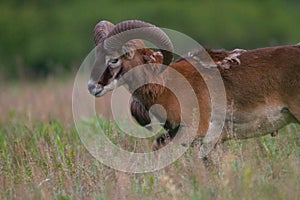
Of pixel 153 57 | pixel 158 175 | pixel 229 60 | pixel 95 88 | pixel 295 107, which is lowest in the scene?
pixel 158 175

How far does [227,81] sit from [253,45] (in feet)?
95.9

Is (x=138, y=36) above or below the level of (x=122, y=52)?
above

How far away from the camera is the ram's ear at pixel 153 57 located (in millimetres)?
9977

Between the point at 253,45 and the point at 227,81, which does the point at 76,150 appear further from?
the point at 253,45

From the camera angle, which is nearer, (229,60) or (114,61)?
(114,61)

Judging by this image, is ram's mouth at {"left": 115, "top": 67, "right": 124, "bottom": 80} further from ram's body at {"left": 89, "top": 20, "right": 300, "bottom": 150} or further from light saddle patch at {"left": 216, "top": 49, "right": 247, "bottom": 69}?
light saddle patch at {"left": 216, "top": 49, "right": 247, "bottom": 69}

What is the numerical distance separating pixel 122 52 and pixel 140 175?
4.99ft

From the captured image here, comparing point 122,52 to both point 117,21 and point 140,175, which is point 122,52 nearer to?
point 140,175

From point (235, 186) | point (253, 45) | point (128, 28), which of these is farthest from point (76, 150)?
point (253, 45)

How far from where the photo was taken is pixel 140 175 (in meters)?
9.56

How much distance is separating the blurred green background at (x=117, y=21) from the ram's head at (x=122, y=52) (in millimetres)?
28575

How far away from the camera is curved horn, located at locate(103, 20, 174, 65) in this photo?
9805 millimetres

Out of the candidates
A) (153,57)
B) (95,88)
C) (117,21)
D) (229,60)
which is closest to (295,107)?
(229,60)

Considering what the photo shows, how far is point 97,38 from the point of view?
33.3 feet
